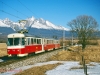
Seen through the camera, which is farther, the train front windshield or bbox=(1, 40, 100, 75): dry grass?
the train front windshield

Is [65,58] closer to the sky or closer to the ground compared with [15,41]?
closer to the ground

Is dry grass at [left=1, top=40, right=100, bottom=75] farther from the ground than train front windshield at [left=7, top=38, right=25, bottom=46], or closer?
closer

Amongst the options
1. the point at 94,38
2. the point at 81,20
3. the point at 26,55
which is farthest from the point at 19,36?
the point at 81,20

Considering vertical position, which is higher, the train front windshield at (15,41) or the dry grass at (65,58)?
the train front windshield at (15,41)

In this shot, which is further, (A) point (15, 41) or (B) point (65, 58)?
(A) point (15, 41)

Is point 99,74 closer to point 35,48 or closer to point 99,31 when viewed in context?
point 35,48

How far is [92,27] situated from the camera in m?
54.1

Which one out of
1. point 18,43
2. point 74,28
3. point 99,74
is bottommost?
point 99,74

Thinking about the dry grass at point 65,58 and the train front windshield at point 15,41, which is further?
the train front windshield at point 15,41

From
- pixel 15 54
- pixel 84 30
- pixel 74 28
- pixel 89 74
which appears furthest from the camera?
pixel 74 28

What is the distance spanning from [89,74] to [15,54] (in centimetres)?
1401

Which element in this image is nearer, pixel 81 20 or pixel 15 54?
pixel 15 54

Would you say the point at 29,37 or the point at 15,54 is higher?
the point at 29,37

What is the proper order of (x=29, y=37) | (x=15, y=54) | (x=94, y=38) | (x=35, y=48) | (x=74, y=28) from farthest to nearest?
(x=74, y=28) → (x=94, y=38) → (x=35, y=48) → (x=29, y=37) → (x=15, y=54)
